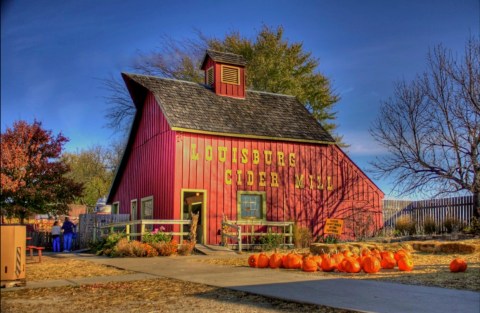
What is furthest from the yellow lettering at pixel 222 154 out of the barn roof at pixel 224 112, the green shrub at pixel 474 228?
the green shrub at pixel 474 228

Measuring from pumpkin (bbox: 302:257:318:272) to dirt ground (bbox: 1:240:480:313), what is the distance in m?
0.22

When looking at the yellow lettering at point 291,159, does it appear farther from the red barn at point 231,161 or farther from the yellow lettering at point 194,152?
the yellow lettering at point 194,152

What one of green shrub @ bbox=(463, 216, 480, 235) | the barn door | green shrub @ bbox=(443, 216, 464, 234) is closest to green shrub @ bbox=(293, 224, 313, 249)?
the barn door

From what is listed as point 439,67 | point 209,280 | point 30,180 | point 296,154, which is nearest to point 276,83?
point 296,154

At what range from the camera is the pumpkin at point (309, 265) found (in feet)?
32.5

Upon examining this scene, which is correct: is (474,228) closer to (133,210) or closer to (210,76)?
(210,76)

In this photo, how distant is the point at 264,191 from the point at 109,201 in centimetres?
1064

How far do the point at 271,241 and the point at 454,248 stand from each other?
643 centimetres

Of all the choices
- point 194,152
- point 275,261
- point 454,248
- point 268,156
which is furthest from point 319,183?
point 275,261

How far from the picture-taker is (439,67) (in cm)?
1883

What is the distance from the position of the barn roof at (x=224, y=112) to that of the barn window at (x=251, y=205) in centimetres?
241

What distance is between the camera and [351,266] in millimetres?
9539

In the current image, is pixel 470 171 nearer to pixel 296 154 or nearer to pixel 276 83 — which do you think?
pixel 296 154

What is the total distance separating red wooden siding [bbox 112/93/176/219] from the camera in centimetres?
1889
